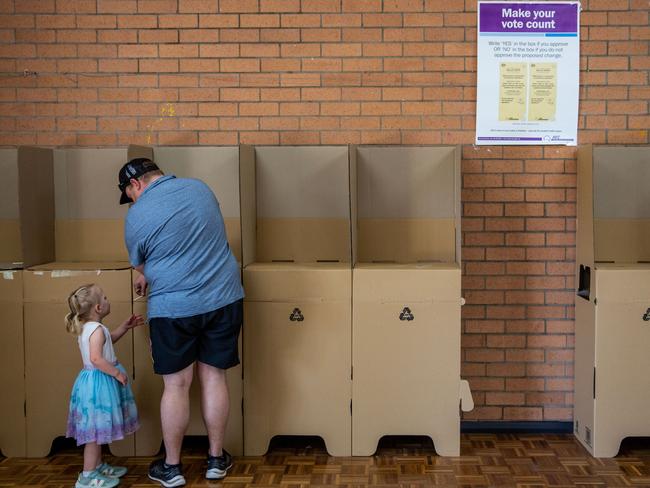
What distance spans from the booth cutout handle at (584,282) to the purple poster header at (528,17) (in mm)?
1223

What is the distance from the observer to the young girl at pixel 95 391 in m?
3.01

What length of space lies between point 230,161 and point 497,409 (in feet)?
6.23

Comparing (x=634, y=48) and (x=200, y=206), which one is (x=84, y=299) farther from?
(x=634, y=48)

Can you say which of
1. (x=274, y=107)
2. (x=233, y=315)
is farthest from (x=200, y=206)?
(x=274, y=107)

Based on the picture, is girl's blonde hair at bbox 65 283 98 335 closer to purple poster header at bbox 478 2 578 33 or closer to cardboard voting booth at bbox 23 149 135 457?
cardboard voting booth at bbox 23 149 135 457

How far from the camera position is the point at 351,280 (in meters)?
3.35

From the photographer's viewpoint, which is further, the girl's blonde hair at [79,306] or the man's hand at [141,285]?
the man's hand at [141,285]

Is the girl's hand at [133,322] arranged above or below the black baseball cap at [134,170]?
below

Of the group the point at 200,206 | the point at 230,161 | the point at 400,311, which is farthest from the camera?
the point at 230,161

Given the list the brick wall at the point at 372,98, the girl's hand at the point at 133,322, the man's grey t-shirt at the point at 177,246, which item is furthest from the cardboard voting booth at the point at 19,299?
the man's grey t-shirt at the point at 177,246

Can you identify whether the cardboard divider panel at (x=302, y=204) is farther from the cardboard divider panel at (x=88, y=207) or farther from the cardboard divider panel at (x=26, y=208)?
the cardboard divider panel at (x=26, y=208)

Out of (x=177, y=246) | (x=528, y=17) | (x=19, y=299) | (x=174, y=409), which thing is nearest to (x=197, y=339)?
(x=174, y=409)

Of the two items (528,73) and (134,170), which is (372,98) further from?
(134,170)

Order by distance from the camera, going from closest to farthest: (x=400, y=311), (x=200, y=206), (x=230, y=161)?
(x=200, y=206) → (x=400, y=311) → (x=230, y=161)
